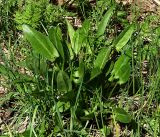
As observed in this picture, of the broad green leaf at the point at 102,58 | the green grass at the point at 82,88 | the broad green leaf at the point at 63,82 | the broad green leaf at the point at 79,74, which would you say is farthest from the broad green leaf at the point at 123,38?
the broad green leaf at the point at 63,82

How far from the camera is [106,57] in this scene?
2127 mm

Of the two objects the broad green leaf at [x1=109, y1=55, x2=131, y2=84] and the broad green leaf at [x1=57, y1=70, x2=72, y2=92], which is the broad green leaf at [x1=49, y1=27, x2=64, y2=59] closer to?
the broad green leaf at [x1=57, y1=70, x2=72, y2=92]

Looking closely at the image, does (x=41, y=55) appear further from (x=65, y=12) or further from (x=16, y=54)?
(x=65, y=12)

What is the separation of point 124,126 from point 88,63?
0.36 metres

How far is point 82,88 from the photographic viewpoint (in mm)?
2039

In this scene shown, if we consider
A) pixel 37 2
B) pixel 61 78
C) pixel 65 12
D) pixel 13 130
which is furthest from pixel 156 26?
pixel 13 130

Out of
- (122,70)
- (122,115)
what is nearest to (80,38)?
(122,70)

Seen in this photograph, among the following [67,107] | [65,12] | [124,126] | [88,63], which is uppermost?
[65,12]

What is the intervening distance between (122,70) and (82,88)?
226mm

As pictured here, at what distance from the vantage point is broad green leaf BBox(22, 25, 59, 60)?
6.94ft

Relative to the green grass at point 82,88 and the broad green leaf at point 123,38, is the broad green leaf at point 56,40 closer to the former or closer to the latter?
the green grass at point 82,88

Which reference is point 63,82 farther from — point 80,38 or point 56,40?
point 80,38

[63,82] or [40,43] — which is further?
[40,43]

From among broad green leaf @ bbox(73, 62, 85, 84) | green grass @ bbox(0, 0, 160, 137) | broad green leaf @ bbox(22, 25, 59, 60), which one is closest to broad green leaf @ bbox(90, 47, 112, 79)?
green grass @ bbox(0, 0, 160, 137)
